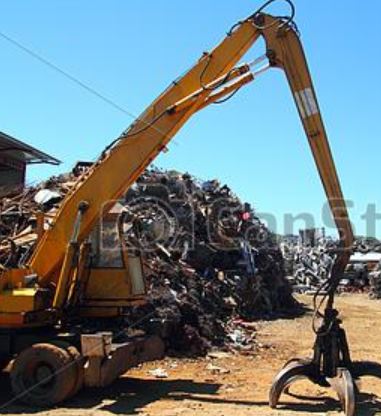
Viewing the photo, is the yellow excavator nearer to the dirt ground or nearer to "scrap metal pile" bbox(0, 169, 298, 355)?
the dirt ground

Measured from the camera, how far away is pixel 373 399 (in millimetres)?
8492

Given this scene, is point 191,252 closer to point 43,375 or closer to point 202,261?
point 202,261

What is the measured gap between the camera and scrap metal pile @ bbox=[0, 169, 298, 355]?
12750mm

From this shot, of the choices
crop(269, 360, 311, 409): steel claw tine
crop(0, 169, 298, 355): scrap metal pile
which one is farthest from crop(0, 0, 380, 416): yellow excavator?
crop(0, 169, 298, 355): scrap metal pile

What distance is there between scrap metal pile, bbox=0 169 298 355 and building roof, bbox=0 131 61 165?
15.6 ft

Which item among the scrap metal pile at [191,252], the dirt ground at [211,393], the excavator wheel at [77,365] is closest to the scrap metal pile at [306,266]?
the scrap metal pile at [191,252]

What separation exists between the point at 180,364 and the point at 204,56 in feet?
17.6

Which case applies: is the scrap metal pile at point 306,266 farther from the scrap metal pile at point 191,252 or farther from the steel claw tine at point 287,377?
the steel claw tine at point 287,377

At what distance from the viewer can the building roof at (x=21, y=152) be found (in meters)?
21.8

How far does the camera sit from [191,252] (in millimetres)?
17766

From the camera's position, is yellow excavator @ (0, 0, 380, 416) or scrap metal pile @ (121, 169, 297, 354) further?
scrap metal pile @ (121, 169, 297, 354)

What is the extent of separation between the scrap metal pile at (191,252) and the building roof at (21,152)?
474 cm

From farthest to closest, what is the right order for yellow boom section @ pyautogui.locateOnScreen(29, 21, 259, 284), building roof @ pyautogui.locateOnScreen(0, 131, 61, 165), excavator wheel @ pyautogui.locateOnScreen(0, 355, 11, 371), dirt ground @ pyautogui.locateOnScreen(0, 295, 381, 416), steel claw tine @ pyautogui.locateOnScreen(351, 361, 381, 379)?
building roof @ pyautogui.locateOnScreen(0, 131, 61, 165) < yellow boom section @ pyautogui.locateOnScreen(29, 21, 259, 284) < excavator wheel @ pyautogui.locateOnScreen(0, 355, 11, 371) < steel claw tine @ pyautogui.locateOnScreen(351, 361, 381, 379) < dirt ground @ pyautogui.locateOnScreen(0, 295, 381, 416)

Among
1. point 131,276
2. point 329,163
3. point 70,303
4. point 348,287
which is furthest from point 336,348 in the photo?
point 348,287
